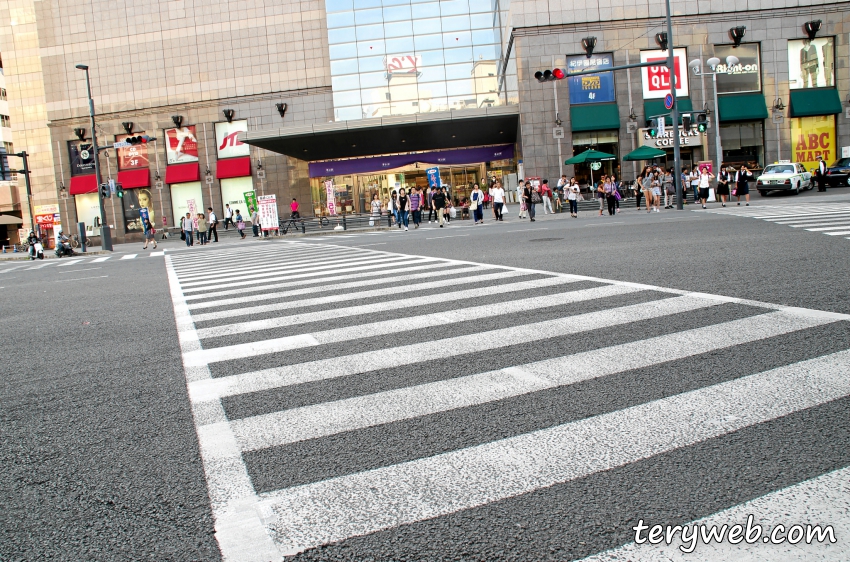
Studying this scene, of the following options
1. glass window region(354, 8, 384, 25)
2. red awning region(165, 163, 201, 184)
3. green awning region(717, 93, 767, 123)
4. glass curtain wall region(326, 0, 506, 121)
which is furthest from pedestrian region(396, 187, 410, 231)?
red awning region(165, 163, 201, 184)

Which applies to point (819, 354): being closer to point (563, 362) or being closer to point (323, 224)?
point (563, 362)

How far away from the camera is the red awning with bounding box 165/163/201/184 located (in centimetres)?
4825

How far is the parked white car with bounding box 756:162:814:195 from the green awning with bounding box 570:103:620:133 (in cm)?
942

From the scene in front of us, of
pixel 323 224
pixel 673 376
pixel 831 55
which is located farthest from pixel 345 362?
pixel 831 55

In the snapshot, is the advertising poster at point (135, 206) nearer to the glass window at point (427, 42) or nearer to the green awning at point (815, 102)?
the glass window at point (427, 42)

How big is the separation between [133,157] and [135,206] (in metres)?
3.80

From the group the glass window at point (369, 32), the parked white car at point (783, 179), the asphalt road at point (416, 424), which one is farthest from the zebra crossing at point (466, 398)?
the glass window at point (369, 32)

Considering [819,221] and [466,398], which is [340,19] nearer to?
[819,221]

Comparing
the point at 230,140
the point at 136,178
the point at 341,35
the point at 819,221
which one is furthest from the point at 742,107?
the point at 136,178

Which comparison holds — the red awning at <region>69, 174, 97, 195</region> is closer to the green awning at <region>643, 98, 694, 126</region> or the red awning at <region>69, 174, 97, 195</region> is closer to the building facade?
the building facade

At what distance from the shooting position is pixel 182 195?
162 ft

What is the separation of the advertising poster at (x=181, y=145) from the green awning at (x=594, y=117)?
93.4 ft

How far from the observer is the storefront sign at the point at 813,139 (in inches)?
1556

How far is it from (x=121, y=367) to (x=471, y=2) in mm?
46151
